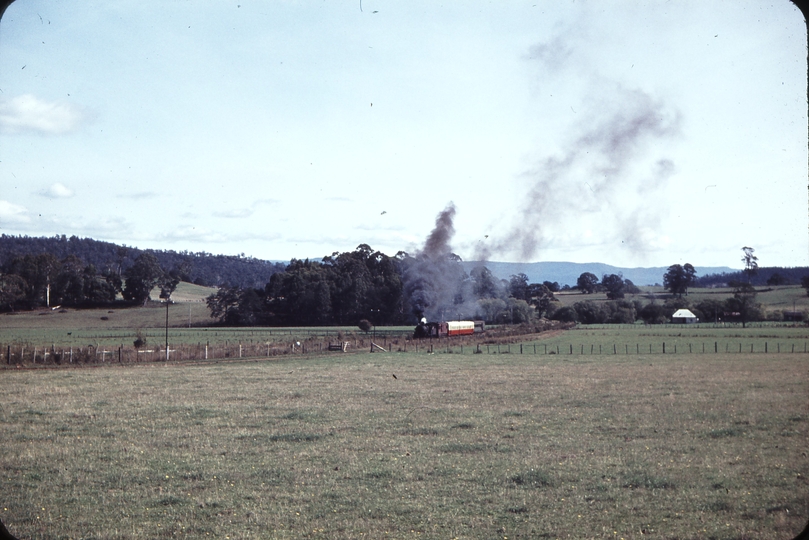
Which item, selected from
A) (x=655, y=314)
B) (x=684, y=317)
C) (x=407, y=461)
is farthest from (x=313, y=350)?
(x=655, y=314)

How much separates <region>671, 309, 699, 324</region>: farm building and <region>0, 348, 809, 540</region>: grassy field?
96.7 meters

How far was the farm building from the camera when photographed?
118 metres

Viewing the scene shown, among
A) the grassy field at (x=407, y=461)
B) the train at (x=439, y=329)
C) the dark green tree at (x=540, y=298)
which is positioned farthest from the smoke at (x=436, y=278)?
the grassy field at (x=407, y=461)

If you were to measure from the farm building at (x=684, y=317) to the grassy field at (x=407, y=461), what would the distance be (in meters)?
96.7

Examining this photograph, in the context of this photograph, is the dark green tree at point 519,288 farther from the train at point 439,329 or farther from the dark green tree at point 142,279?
the dark green tree at point 142,279

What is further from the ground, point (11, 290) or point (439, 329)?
point (11, 290)

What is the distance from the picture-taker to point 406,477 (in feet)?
43.5

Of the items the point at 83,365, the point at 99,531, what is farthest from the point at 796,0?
the point at 83,365

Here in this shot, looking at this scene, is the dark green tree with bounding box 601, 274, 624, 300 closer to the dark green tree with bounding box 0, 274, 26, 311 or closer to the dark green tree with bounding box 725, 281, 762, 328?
the dark green tree with bounding box 725, 281, 762, 328

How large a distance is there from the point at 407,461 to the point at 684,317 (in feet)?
380

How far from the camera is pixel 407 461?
1465 centimetres

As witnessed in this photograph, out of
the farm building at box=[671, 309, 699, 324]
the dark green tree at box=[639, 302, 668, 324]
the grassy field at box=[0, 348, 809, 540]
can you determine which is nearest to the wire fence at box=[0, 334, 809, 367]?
the grassy field at box=[0, 348, 809, 540]

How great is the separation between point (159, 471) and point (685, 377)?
27674mm

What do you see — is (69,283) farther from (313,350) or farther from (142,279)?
(313,350)
